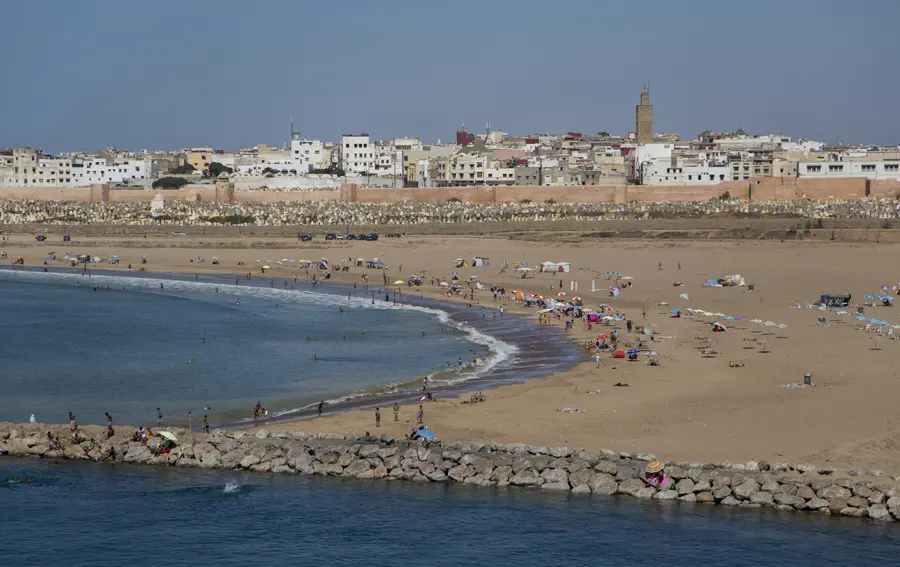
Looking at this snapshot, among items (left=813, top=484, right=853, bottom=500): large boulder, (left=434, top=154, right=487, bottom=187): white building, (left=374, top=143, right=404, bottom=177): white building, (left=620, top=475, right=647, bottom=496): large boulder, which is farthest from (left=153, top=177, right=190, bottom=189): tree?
(left=813, top=484, right=853, bottom=500): large boulder

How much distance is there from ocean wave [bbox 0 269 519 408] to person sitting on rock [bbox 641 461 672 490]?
8512mm

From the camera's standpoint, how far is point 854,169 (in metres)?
84.4

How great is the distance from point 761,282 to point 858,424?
22395mm

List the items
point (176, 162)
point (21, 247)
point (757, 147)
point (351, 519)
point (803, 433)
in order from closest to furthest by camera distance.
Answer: point (351, 519), point (803, 433), point (21, 247), point (757, 147), point (176, 162)

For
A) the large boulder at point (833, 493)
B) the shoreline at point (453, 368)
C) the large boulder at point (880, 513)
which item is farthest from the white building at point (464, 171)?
the large boulder at point (880, 513)

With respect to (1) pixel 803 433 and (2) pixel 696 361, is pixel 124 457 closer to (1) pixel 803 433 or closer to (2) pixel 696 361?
(1) pixel 803 433

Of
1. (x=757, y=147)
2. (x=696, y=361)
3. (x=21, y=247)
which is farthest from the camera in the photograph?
(x=757, y=147)

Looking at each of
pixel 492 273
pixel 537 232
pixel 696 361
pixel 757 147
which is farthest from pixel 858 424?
pixel 757 147

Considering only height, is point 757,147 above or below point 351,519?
above

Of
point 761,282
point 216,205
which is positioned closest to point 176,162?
point 216,205

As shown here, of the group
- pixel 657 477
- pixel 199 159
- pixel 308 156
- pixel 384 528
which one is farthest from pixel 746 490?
pixel 199 159

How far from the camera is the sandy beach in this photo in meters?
19.2

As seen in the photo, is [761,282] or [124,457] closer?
[124,457]

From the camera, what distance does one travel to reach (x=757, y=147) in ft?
344
